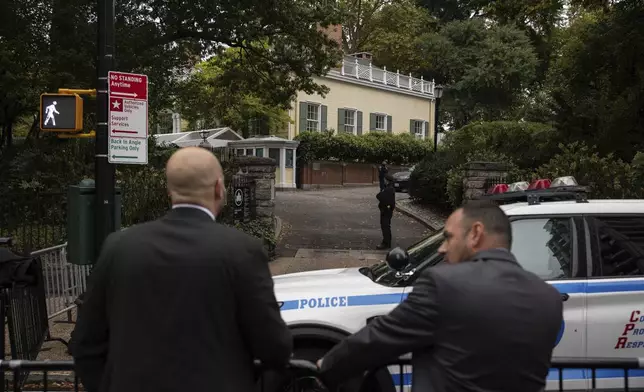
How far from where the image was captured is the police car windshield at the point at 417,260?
459 centimetres

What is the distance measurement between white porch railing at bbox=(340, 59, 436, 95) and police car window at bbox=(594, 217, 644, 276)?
31635 millimetres

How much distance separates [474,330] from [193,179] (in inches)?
44.5

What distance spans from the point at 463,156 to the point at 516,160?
252cm

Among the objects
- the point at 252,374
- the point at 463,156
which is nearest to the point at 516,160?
the point at 463,156

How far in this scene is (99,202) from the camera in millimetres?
6191

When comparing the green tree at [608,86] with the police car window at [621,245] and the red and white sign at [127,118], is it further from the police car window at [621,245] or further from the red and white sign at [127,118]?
the red and white sign at [127,118]

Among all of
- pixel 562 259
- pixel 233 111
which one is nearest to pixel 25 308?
pixel 562 259

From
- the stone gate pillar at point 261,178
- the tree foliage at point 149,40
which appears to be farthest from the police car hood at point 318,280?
the tree foliage at point 149,40

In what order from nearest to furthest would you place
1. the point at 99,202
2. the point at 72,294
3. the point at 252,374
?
1. the point at 252,374
2. the point at 99,202
3. the point at 72,294

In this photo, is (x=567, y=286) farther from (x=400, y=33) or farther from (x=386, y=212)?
(x=400, y=33)

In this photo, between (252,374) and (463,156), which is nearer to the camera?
(252,374)

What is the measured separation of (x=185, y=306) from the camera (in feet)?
6.91

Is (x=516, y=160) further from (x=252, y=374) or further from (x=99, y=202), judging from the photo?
(x=252, y=374)

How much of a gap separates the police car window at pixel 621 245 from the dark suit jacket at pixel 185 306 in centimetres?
330
